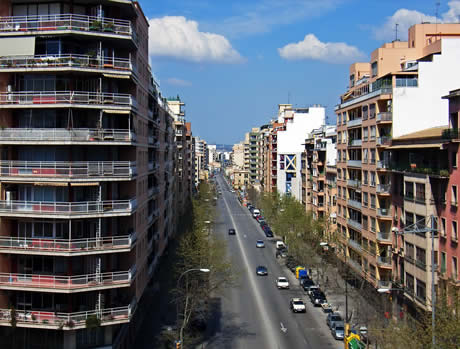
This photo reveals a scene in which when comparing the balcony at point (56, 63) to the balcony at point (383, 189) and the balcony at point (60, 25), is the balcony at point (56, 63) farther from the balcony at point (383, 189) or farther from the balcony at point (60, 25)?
the balcony at point (383, 189)

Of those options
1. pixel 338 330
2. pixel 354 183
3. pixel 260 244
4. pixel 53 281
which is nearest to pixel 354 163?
pixel 354 183

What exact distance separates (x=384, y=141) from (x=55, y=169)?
36.7m

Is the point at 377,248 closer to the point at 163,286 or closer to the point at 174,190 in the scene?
the point at 163,286

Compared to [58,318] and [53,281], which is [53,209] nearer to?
[53,281]

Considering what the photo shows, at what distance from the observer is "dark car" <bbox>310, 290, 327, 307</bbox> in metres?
61.7

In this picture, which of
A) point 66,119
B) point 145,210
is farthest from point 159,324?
point 66,119

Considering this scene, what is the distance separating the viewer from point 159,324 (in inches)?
2082

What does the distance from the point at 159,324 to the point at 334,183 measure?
42141 millimetres

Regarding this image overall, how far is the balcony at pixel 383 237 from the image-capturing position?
191 ft

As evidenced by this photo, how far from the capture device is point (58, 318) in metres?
36.3

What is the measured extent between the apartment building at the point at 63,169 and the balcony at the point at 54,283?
69mm

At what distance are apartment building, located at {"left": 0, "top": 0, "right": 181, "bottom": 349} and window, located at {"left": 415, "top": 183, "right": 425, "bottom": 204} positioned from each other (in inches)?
1025

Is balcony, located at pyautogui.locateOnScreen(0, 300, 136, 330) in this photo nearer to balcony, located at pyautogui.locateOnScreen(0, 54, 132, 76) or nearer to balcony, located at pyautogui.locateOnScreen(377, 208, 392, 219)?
balcony, located at pyautogui.locateOnScreen(0, 54, 132, 76)

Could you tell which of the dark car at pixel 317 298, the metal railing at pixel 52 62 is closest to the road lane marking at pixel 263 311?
the dark car at pixel 317 298
